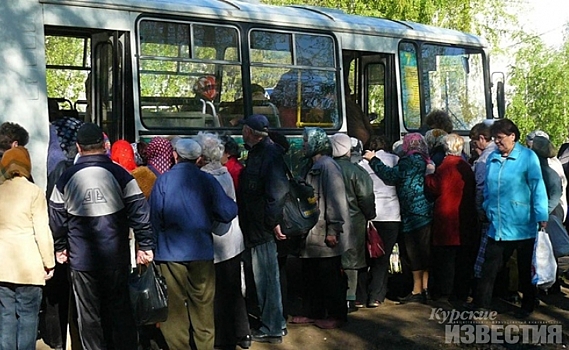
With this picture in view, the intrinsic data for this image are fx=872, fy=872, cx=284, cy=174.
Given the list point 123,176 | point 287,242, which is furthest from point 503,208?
point 123,176

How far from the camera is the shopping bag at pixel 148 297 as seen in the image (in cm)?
653

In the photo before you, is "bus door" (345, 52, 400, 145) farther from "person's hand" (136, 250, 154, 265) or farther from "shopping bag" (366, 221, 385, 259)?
"person's hand" (136, 250, 154, 265)

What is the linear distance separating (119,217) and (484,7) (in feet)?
70.1

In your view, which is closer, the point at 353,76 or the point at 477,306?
the point at 477,306

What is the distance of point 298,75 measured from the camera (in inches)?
413

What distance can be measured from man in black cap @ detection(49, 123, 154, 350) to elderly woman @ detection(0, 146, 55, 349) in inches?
6.6

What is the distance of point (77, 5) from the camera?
335 inches

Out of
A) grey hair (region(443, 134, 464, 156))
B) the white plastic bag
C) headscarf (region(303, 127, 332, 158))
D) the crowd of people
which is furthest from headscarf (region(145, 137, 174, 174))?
the white plastic bag

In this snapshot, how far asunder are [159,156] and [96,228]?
166cm

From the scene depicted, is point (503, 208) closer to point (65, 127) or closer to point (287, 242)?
point (287, 242)

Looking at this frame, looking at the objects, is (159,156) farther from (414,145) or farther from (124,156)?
(414,145)

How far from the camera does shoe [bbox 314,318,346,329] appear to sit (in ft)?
27.6

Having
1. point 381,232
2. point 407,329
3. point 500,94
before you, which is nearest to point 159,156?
point 381,232

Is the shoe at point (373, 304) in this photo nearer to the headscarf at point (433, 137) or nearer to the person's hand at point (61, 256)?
the headscarf at point (433, 137)
